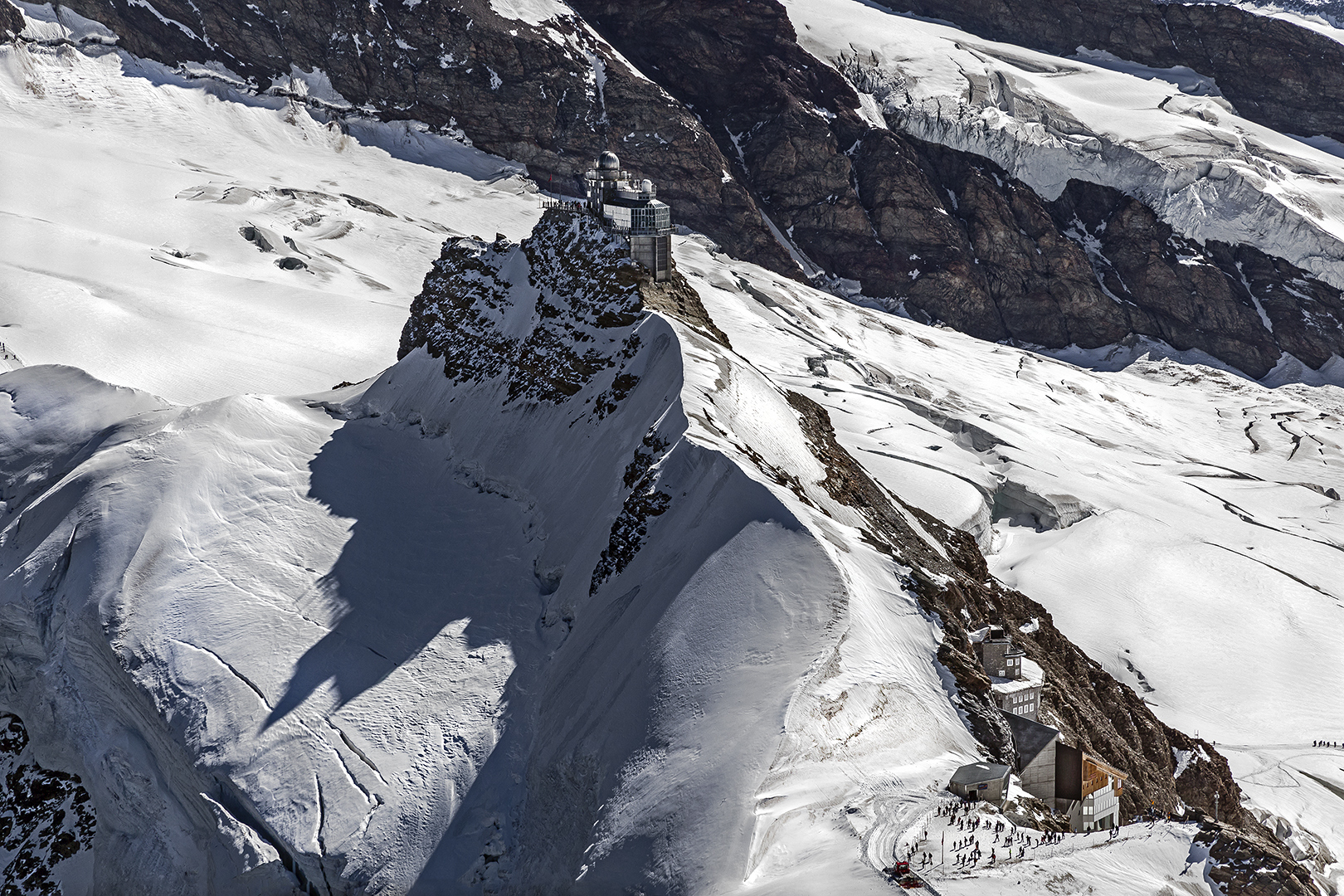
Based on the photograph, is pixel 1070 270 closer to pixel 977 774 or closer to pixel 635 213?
pixel 635 213

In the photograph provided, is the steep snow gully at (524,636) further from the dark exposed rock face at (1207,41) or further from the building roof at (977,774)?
the dark exposed rock face at (1207,41)

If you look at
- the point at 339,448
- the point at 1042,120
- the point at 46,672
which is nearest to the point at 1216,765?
the point at 339,448

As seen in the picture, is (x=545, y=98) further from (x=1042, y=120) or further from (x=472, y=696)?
(x=472, y=696)

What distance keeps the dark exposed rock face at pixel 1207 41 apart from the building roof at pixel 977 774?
6811 inches

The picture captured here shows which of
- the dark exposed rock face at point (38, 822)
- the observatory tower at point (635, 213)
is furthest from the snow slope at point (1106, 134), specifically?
the dark exposed rock face at point (38, 822)

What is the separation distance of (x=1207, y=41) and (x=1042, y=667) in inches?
6710

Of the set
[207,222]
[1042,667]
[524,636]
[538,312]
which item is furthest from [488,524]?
[207,222]

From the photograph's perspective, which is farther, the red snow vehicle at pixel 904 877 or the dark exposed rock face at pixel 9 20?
the dark exposed rock face at pixel 9 20

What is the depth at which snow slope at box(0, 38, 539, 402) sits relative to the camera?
6188 centimetres

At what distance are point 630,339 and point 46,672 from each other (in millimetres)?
22490

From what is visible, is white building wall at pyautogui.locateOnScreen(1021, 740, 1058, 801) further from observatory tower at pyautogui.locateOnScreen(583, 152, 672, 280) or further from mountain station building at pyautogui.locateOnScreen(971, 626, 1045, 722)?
observatory tower at pyautogui.locateOnScreen(583, 152, 672, 280)

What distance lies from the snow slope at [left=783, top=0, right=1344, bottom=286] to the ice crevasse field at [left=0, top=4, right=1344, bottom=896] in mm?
36495

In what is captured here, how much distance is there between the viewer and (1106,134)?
140 metres

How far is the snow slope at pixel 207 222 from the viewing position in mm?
61875
